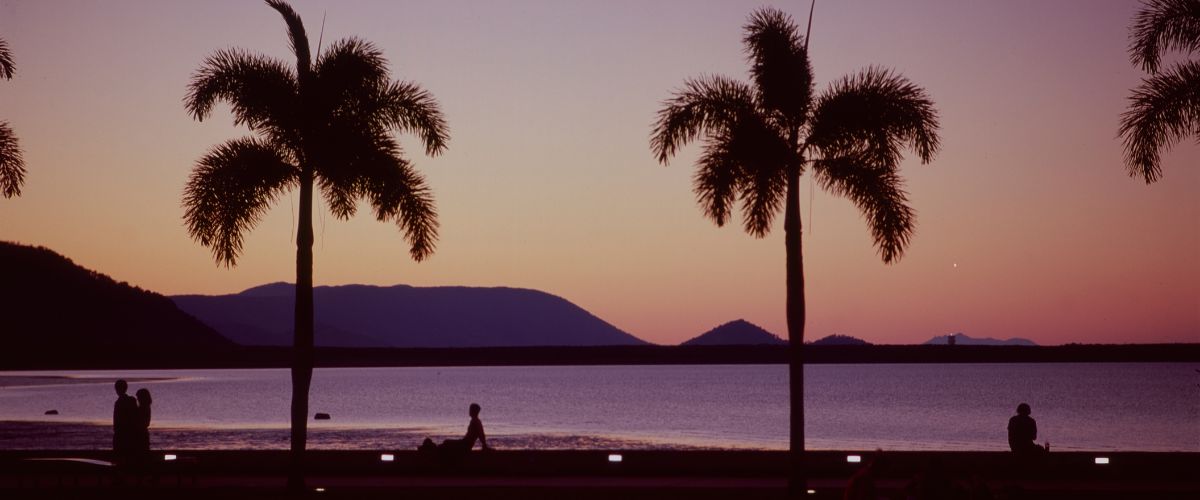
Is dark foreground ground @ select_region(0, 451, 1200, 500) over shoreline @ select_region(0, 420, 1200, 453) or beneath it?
over

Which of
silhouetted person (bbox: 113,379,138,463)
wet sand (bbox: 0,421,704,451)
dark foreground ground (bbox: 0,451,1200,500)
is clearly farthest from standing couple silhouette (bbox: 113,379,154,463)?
wet sand (bbox: 0,421,704,451)

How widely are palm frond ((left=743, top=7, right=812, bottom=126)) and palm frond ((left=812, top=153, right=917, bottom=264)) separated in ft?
3.58

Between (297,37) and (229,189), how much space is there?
9.48 feet

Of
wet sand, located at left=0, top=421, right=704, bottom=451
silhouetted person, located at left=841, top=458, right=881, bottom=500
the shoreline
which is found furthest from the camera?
the shoreline

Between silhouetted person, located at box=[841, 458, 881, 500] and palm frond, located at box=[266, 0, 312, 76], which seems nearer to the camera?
silhouetted person, located at box=[841, 458, 881, 500]

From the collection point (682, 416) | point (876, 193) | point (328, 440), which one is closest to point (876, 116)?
point (876, 193)

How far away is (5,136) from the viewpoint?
22.7 m

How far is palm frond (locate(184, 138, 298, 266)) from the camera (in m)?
23.0

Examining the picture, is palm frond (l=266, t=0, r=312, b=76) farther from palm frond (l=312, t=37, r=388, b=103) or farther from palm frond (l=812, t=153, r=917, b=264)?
palm frond (l=812, t=153, r=917, b=264)

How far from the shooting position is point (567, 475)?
80.6ft

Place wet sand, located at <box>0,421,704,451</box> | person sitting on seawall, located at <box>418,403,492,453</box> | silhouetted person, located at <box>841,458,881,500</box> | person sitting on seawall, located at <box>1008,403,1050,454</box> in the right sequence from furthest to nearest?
wet sand, located at <box>0,421,704,451</box> < person sitting on seawall, located at <box>418,403,492,453</box> < person sitting on seawall, located at <box>1008,403,1050,454</box> < silhouetted person, located at <box>841,458,881,500</box>

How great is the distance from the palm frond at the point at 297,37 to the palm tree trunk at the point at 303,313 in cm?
169

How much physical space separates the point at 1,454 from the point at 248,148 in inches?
365

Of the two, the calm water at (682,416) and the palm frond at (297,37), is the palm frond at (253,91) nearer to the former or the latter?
the palm frond at (297,37)
